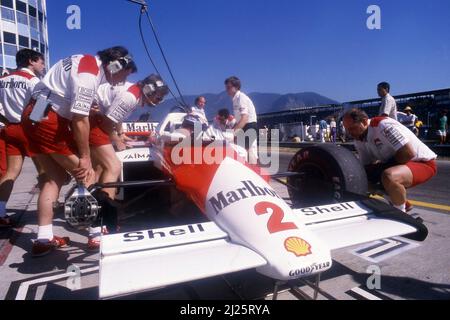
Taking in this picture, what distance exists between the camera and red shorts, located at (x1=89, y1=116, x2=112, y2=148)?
10.3ft

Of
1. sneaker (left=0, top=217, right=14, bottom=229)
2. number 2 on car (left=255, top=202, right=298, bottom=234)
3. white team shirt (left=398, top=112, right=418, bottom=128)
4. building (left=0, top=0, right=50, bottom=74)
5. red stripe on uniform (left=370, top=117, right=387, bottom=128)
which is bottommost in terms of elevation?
sneaker (left=0, top=217, right=14, bottom=229)

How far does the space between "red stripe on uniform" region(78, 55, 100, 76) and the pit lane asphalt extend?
1422 mm

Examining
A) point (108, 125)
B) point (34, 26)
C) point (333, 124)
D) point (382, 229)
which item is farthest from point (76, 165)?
point (34, 26)

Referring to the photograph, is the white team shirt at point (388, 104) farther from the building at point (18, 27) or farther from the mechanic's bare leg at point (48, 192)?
the building at point (18, 27)

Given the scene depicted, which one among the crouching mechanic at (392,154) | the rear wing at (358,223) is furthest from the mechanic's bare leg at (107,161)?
the crouching mechanic at (392,154)

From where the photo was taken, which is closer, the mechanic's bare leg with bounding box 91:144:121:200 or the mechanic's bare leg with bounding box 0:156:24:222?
the mechanic's bare leg with bounding box 91:144:121:200

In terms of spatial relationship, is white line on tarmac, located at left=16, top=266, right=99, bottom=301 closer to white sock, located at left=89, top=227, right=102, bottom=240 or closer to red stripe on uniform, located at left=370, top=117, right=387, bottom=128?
white sock, located at left=89, top=227, right=102, bottom=240

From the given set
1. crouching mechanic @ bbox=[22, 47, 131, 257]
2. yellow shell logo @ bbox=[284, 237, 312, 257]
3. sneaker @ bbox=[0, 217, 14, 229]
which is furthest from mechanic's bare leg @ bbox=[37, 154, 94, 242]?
yellow shell logo @ bbox=[284, 237, 312, 257]

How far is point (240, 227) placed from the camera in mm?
1781

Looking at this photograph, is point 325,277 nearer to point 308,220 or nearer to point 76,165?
point 308,220

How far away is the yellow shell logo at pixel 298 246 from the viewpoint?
1.59 m

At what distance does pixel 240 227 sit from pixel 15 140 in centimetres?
292

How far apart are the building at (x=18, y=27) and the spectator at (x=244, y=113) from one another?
27885 mm
